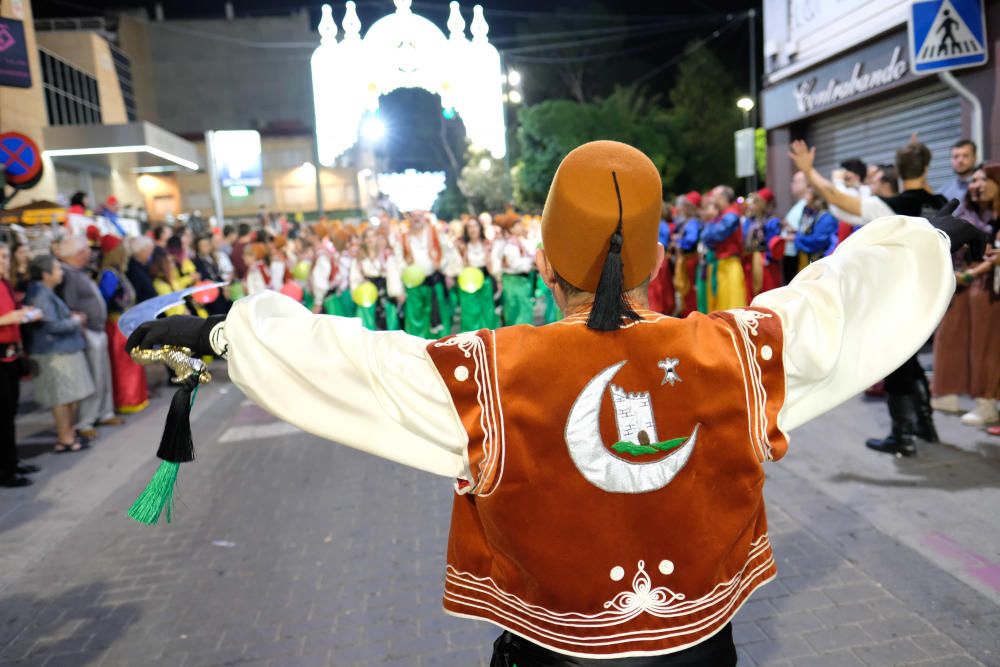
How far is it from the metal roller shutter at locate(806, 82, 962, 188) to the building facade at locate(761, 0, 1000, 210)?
14 millimetres

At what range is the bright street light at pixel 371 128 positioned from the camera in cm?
5067

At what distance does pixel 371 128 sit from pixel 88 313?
47.6m

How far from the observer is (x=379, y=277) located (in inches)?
473

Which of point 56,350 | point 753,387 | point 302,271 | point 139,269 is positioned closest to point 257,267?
point 302,271

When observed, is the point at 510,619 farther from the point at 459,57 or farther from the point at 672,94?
the point at 672,94

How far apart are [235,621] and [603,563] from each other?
2.82m

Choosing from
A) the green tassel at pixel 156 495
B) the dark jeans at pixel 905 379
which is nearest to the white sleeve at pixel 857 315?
the green tassel at pixel 156 495

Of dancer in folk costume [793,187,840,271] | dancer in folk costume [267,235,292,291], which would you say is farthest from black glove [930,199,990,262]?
dancer in folk costume [267,235,292,291]

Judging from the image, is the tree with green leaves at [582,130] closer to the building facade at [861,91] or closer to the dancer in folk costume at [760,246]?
the building facade at [861,91]

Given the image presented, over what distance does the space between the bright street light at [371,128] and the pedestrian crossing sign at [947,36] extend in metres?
43.2

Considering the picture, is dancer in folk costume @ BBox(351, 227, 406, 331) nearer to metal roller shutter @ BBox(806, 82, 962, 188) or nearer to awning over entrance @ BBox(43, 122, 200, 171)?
metal roller shutter @ BBox(806, 82, 962, 188)

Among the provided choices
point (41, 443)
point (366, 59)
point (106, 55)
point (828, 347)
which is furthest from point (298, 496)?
point (106, 55)

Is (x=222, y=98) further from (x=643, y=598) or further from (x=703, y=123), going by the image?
(x=643, y=598)

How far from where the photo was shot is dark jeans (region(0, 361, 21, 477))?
596 cm
